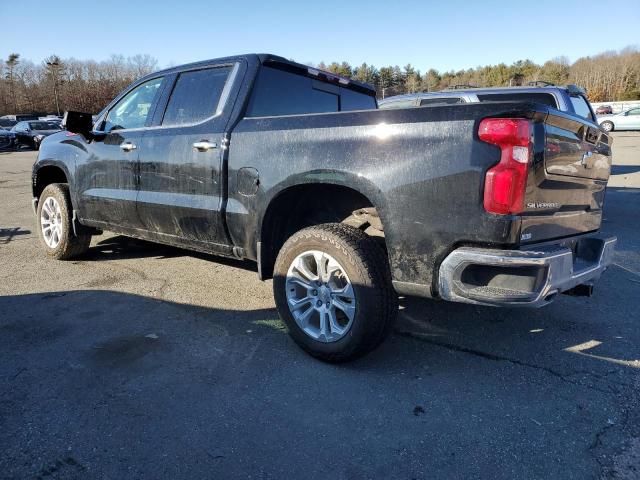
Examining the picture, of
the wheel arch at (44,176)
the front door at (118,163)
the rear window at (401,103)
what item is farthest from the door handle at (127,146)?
the rear window at (401,103)

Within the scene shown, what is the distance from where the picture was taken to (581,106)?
753cm

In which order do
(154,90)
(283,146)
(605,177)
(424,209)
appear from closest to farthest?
(424,209), (283,146), (605,177), (154,90)

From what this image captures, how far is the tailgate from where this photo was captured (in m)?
2.38

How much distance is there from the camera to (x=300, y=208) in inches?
134

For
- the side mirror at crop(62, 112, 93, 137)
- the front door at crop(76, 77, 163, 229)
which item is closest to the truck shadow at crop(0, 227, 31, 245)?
the front door at crop(76, 77, 163, 229)

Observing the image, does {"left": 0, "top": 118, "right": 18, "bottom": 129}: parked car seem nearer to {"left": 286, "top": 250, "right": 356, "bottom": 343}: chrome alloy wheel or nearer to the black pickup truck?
the black pickup truck

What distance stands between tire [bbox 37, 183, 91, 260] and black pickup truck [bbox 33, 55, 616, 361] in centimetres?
78

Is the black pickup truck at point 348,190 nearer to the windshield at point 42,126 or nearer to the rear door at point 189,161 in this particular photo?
the rear door at point 189,161

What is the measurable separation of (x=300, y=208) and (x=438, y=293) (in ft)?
4.19

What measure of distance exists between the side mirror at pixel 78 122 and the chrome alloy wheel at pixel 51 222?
1036 millimetres

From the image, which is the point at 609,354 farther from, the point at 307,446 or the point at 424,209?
the point at 307,446

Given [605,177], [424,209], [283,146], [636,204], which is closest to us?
[424,209]

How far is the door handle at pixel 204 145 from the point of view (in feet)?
11.4

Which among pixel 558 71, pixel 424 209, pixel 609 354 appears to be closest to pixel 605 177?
pixel 609 354
